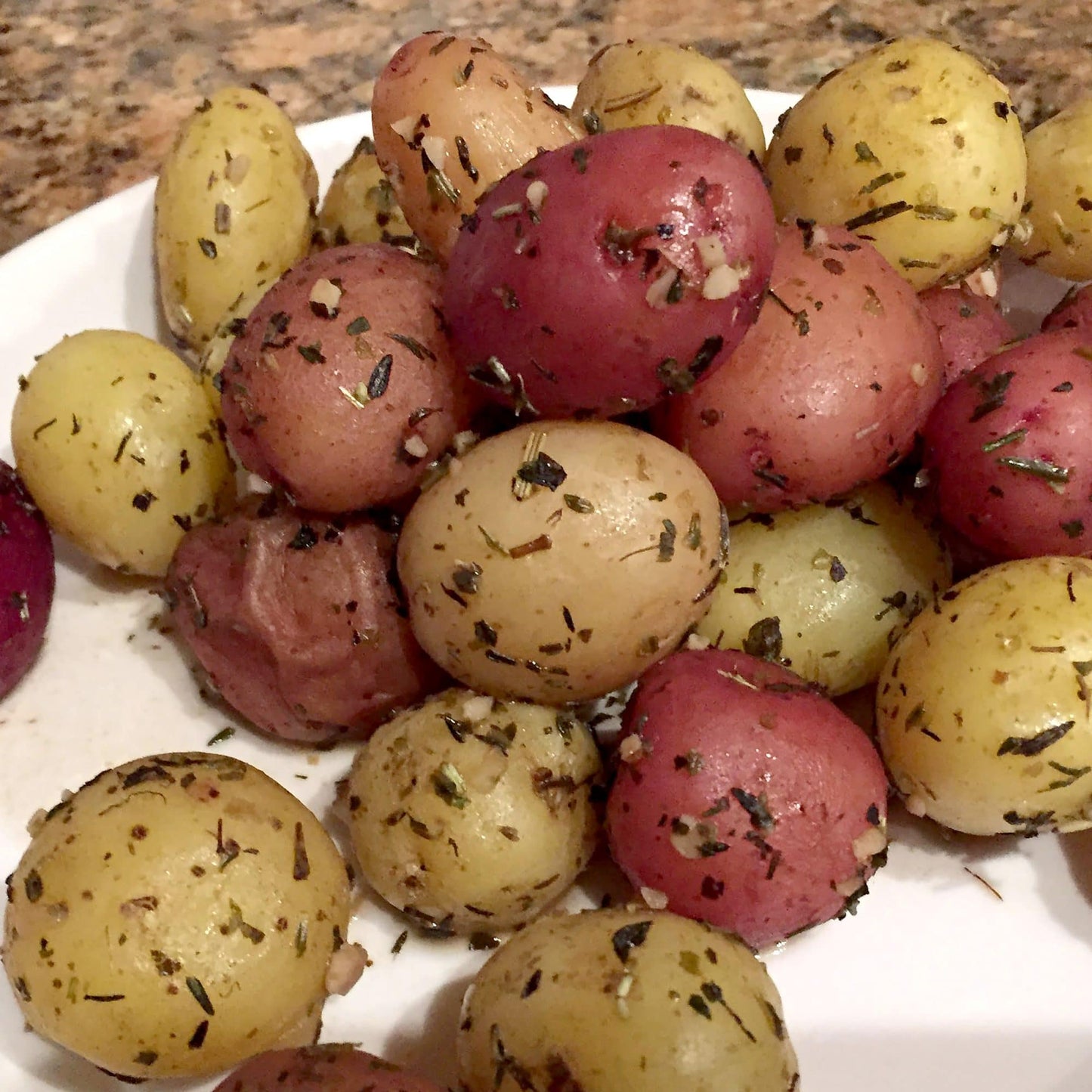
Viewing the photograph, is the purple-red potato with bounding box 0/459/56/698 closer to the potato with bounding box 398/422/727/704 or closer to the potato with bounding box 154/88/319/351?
the potato with bounding box 154/88/319/351

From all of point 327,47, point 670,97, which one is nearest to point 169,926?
point 670,97

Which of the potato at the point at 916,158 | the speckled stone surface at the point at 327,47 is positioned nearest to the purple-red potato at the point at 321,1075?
the potato at the point at 916,158

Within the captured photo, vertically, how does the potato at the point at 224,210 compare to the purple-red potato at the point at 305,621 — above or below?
above

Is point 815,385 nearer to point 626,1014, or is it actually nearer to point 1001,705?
point 1001,705

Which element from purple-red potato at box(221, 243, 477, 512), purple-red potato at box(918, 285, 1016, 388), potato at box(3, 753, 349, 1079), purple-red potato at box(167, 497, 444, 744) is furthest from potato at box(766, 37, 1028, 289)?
potato at box(3, 753, 349, 1079)

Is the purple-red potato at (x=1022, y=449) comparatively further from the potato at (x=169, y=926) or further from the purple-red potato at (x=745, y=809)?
the potato at (x=169, y=926)

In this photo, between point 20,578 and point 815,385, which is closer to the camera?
point 815,385
